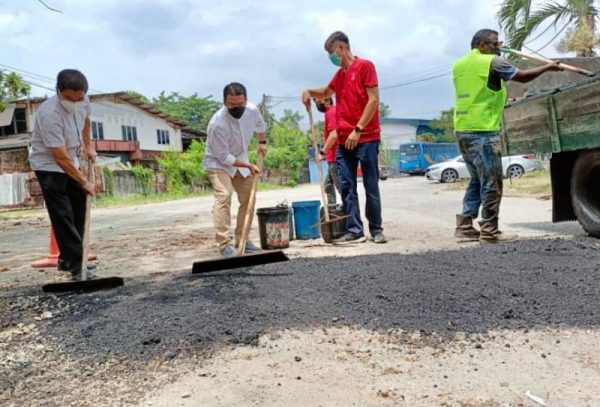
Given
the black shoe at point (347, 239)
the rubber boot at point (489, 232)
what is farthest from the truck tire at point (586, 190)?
the black shoe at point (347, 239)

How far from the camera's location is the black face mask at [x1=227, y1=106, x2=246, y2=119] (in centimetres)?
559

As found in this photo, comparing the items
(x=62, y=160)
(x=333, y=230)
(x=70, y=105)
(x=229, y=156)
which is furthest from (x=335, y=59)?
(x=62, y=160)

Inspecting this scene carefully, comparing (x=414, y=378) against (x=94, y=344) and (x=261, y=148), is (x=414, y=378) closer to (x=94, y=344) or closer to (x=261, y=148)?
(x=94, y=344)

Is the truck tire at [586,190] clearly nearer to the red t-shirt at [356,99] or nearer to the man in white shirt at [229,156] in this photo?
the red t-shirt at [356,99]

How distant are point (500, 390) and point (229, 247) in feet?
12.0

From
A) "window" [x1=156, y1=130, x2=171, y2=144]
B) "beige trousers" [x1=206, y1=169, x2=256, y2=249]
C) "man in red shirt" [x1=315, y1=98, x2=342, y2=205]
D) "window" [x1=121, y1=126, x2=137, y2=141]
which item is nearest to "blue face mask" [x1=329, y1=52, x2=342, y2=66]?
"man in red shirt" [x1=315, y1=98, x2=342, y2=205]

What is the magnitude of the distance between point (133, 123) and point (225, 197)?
37931 millimetres

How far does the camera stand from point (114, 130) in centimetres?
3922

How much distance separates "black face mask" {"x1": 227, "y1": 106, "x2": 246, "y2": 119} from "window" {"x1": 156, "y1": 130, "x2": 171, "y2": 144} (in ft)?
130

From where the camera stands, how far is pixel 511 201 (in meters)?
10.7

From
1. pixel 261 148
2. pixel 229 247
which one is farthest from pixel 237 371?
pixel 261 148

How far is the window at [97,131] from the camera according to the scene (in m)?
37.4

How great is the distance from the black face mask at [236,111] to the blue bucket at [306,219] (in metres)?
1.49

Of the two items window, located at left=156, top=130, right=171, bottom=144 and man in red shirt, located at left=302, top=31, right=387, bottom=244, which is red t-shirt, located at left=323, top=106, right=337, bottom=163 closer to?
man in red shirt, located at left=302, top=31, right=387, bottom=244
